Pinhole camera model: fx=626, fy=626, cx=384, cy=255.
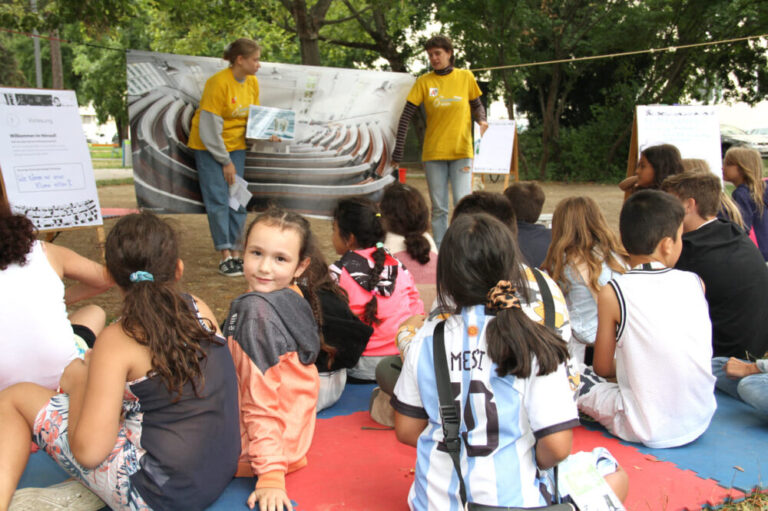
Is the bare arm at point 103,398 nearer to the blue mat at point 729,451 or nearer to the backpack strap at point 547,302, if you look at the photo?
the backpack strap at point 547,302

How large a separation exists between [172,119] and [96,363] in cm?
519

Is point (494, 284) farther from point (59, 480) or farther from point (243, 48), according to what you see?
point (243, 48)

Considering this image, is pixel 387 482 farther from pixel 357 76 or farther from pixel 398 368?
pixel 357 76

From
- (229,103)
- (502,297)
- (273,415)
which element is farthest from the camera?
(229,103)

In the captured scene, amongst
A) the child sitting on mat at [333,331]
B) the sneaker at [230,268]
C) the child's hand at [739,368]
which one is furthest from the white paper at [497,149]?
the child sitting on mat at [333,331]

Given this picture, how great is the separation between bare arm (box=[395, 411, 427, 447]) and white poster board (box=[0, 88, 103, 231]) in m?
3.96

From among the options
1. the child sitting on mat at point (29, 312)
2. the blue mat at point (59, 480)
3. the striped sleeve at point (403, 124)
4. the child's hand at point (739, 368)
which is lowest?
the blue mat at point (59, 480)

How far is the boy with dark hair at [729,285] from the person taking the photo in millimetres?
3080

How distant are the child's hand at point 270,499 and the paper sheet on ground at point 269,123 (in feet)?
14.1

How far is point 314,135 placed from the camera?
7387 mm

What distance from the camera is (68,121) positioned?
503 centimetres

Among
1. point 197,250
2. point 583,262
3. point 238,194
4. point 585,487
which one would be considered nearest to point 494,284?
point 585,487

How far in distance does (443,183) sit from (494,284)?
14.0ft

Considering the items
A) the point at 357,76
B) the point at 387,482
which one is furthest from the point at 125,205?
the point at 387,482
